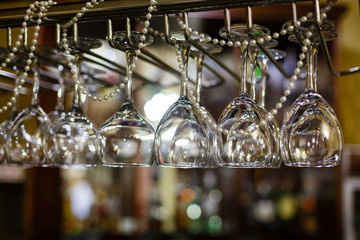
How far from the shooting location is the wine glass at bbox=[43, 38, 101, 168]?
25.6 inches

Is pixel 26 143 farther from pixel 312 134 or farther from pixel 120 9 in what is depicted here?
pixel 312 134

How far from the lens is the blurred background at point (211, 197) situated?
6.20 feet

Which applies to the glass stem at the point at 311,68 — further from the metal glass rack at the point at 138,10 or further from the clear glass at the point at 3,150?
the clear glass at the point at 3,150

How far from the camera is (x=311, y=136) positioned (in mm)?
530

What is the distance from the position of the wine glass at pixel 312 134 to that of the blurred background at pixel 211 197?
931 millimetres

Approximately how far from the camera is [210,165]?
0.64 metres

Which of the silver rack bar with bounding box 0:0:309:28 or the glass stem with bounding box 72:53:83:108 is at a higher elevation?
the silver rack bar with bounding box 0:0:309:28

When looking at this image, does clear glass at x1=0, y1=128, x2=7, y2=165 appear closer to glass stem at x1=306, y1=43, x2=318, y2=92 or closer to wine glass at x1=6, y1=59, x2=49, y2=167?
wine glass at x1=6, y1=59, x2=49, y2=167

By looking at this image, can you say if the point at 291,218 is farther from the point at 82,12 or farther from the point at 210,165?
the point at 82,12

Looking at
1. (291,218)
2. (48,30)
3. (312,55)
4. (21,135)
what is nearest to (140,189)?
(291,218)

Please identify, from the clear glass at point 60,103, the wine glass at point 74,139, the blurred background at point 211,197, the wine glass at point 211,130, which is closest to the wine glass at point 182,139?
the wine glass at point 211,130

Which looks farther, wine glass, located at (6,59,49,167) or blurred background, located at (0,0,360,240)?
blurred background, located at (0,0,360,240)

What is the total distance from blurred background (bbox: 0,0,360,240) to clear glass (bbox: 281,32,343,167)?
93cm

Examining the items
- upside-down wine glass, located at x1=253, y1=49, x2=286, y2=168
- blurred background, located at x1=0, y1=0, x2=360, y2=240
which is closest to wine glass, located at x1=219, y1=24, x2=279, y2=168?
upside-down wine glass, located at x1=253, y1=49, x2=286, y2=168
